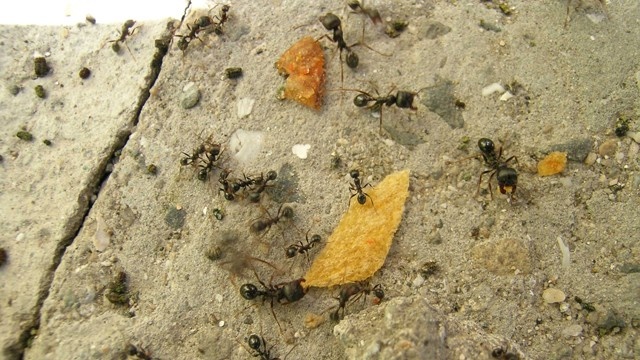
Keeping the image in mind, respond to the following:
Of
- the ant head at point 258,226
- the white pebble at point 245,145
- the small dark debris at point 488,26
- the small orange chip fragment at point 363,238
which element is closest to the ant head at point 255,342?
the small orange chip fragment at point 363,238

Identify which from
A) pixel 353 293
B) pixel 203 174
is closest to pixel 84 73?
pixel 203 174

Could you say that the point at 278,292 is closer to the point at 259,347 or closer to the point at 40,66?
the point at 259,347

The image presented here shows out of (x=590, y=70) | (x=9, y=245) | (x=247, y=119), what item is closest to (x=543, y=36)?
(x=590, y=70)

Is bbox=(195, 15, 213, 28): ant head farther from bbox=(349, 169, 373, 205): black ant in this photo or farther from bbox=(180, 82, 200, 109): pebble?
bbox=(349, 169, 373, 205): black ant

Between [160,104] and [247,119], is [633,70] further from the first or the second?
[160,104]

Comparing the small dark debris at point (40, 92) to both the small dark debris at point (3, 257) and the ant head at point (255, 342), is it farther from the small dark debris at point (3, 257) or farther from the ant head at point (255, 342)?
the ant head at point (255, 342)

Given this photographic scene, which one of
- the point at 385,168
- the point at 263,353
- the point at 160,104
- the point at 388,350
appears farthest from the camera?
the point at 160,104

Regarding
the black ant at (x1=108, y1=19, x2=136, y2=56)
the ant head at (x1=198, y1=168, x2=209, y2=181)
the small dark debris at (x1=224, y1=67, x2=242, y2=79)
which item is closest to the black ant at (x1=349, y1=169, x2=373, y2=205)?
the ant head at (x1=198, y1=168, x2=209, y2=181)
